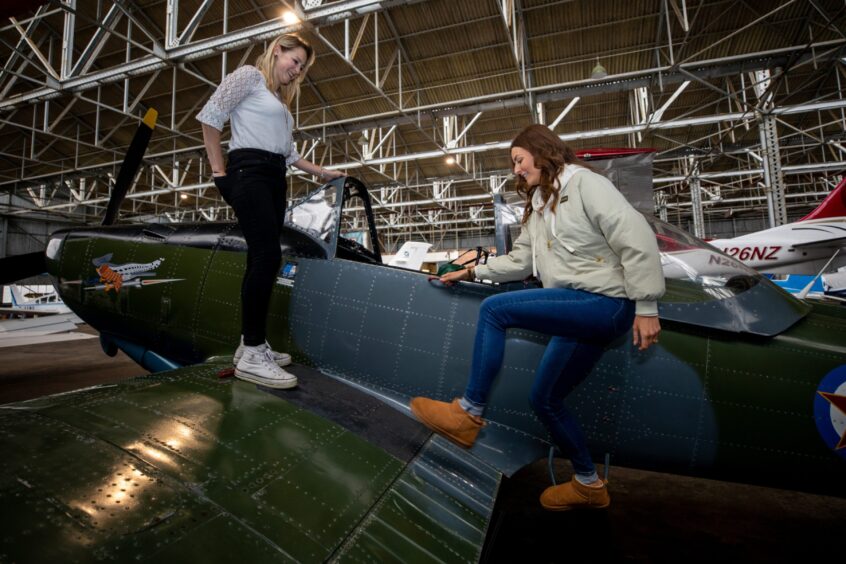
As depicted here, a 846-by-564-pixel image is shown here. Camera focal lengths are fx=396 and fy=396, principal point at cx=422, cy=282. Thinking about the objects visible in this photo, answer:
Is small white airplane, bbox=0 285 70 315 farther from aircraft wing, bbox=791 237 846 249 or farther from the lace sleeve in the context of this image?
aircraft wing, bbox=791 237 846 249

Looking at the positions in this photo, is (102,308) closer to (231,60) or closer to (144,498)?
(144,498)

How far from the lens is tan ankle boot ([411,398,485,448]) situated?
1982 mm

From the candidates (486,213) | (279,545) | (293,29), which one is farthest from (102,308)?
(486,213)

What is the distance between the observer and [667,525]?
9.34 feet

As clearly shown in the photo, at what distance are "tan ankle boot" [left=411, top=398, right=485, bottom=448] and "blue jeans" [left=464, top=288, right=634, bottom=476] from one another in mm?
93

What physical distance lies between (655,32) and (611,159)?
837 centimetres

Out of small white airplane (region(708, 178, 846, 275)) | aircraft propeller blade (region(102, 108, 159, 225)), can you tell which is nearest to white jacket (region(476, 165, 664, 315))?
aircraft propeller blade (region(102, 108, 159, 225))

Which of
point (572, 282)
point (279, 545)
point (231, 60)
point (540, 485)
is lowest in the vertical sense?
point (540, 485)

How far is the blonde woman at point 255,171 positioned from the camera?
2.16m

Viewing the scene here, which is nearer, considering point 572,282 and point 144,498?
point 144,498

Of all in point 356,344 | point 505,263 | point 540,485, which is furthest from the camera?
point 540,485

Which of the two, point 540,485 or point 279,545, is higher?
point 279,545

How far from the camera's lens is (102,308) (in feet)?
11.7

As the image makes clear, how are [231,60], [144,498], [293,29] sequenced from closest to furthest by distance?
[144,498], [293,29], [231,60]
